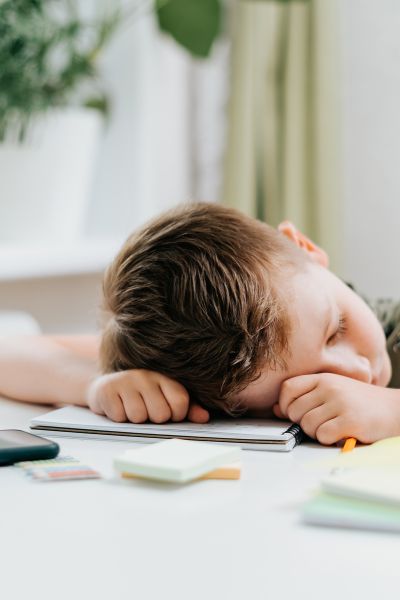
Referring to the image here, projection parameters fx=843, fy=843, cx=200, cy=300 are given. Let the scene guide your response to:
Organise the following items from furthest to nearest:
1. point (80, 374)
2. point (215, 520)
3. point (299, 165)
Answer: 1. point (299, 165)
2. point (80, 374)
3. point (215, 520)

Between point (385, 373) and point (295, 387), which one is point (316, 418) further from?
point (385, 373)

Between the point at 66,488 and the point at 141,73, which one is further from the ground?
the point at 141,73

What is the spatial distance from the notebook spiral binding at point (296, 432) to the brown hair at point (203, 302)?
6 cm

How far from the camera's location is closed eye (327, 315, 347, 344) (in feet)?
2.80

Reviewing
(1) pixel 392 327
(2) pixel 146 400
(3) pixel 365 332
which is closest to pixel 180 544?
(2) pixel 146 400

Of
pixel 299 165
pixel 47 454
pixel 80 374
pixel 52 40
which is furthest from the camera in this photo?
pixel 299 165

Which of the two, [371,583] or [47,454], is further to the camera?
[47,454]

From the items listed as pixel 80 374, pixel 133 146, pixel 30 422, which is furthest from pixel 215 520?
pixel 133 146

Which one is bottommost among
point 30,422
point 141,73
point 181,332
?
point 30,422

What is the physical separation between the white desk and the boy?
5.7 inches

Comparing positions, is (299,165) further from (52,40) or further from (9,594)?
(9,594)

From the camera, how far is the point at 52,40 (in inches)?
66.5

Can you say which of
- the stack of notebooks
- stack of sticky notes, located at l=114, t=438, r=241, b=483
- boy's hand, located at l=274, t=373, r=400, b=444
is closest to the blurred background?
boy's hand, located at l=274, t=373, r=400, b=444

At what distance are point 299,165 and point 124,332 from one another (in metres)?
1.16
